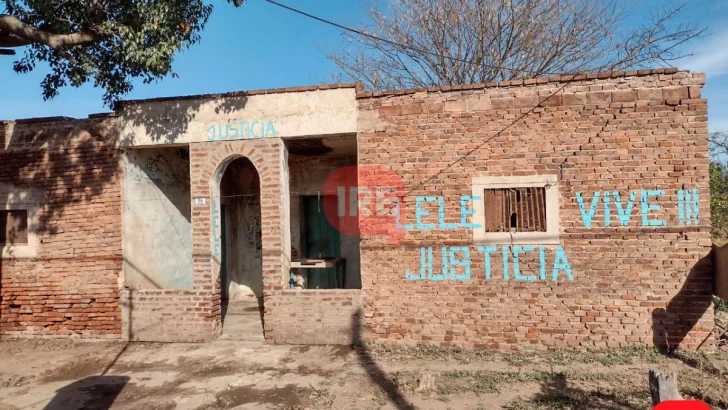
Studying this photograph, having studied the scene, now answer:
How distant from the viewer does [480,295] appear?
236 inches

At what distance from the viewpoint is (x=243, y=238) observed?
9820 millimetres

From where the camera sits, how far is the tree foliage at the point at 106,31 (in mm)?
5609


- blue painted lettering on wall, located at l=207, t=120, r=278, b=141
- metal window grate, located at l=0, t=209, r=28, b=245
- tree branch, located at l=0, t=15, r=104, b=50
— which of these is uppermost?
tree branch, located at l=0, t=15, r=104, b=50

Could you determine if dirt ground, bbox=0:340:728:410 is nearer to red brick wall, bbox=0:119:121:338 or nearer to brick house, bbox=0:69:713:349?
brick house, bbox=0:69:713:349

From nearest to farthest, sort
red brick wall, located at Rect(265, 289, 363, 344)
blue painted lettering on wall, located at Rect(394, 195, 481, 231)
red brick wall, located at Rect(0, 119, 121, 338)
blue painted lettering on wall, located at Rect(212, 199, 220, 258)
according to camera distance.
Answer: blue painted lettering on wall, located at Rect(394, 195, 481, 231), red brick wall, located at Rect(265, 289, 363, 344), blue painted lettering on wall, located at Rect(212, 199, 220, 258), red brick wall, located at Rect(0, 119, 121, 338)

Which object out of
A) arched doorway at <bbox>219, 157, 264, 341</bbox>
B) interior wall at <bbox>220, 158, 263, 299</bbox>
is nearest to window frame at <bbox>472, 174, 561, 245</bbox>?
arched doorway at <bbox>219, 157, 264, 341</bbox>

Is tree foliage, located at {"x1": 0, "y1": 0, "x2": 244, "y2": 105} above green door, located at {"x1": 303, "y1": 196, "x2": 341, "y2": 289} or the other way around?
above

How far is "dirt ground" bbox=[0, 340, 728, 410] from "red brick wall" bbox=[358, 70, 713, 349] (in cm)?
39

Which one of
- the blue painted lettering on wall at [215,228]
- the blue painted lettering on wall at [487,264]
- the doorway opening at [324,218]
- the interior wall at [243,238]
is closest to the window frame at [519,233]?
the blue painted lettering on wall at [487,264]

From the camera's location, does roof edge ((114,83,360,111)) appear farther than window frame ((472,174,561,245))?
Yes

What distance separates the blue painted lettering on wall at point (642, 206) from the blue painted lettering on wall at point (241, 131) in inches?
177

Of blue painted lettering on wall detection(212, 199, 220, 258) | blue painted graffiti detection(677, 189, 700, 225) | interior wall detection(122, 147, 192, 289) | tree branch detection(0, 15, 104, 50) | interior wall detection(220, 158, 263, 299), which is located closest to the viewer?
blue painted graffiti detection(677, 189, 700, 225)

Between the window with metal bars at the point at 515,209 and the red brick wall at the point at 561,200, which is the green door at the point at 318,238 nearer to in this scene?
the red brick wall at the point at 561,200

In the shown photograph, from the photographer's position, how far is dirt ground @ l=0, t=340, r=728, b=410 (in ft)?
14.9
